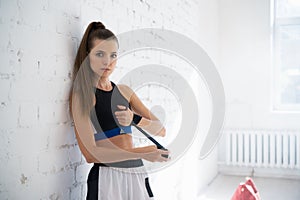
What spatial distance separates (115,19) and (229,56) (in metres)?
2.74

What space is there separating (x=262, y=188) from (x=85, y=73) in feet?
9.25

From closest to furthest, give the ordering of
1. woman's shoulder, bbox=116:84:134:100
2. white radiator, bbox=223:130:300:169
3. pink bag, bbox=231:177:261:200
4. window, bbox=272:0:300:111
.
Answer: woman's shoulder, bbox=116:84:134:100
pink bag, bbox=231:177:261:200
white radiator, bbox=223:130:300:169
window, bbox=272:0:300:111

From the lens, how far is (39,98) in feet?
4.11

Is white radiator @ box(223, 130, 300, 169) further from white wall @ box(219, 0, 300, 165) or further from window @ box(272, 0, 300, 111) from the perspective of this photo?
window @ box(272, 0, 300, 111)

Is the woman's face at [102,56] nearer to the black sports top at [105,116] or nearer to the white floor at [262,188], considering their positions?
the black sports top at [105,116]

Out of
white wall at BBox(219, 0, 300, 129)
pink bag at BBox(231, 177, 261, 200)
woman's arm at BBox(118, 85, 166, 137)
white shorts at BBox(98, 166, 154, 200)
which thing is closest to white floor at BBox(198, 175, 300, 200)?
white wall at BBox(219, 0, 300, 129)

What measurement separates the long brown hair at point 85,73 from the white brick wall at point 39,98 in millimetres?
32

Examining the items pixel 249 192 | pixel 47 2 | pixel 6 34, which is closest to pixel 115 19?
pixel 47 2

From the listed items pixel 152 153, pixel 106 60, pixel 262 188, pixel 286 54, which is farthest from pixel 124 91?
pixel 286 54

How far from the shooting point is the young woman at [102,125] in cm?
140

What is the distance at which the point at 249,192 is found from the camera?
2533mm

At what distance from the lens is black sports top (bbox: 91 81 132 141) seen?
4.77 ft

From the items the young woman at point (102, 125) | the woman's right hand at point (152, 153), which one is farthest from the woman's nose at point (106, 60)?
the woman's right hand at point (152, 153)

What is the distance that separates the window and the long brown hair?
320 cm
